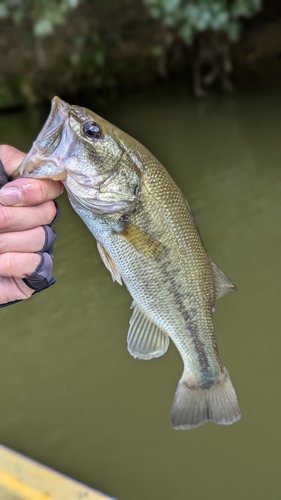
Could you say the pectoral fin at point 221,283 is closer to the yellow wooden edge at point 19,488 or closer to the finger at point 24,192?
the finger at point 24,192

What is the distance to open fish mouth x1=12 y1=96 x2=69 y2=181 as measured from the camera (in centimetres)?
131

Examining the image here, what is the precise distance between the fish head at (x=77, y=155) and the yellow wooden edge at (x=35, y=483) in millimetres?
1151

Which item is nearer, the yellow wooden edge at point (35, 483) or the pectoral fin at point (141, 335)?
the pectoral fin at point (141, 335)

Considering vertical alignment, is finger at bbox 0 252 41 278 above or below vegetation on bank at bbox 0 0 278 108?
above

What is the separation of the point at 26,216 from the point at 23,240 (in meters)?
0.07

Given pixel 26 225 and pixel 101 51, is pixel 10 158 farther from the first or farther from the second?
pixel 101 51

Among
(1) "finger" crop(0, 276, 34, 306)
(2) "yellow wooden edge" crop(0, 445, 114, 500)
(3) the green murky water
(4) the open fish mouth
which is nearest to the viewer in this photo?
(4) the open fish mouth

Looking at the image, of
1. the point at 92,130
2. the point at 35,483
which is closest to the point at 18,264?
the point at 92,130

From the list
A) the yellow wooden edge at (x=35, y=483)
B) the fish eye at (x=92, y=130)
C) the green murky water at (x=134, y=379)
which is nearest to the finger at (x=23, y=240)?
the fish eye at (x=92, y=130)

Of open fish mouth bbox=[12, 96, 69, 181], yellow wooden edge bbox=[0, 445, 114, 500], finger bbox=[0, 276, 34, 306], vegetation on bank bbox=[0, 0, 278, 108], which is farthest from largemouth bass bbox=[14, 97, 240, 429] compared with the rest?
vegetation on bank bbox=[0, 0, 278, 108]

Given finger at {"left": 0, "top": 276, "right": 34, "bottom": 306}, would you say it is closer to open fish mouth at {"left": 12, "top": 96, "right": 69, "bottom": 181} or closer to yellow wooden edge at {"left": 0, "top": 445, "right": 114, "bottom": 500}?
open fish mouth at {"left": 12, "top": 96, "right": 69, "bottom": 181}

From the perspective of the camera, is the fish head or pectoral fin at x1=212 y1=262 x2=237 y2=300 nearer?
the fish head

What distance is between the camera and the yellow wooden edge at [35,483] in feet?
6.38

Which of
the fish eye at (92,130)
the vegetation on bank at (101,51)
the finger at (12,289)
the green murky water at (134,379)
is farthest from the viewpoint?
the vegetation on bank at (101,51)
